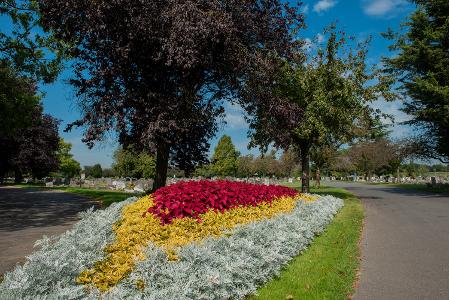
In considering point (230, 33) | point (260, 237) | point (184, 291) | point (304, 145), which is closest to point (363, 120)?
point (304, 145)

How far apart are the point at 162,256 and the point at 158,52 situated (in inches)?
431

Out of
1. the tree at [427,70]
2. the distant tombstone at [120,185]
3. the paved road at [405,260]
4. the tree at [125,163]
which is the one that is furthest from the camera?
the tree at [125,163]

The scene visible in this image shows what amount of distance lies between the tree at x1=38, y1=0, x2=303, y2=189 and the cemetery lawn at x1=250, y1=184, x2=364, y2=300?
24.8 feet

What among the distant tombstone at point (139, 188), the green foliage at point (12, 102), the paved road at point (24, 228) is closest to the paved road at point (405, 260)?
the paved road at point (24, 228)

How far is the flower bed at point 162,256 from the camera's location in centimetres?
420

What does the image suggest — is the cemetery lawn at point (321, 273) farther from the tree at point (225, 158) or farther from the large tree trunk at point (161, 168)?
the tree at point (225, 158)

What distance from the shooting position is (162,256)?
4.96 metres

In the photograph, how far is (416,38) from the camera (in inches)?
1232

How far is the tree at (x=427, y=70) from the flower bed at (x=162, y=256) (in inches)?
993

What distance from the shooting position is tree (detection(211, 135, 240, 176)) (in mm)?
86562

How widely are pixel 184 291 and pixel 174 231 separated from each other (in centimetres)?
252

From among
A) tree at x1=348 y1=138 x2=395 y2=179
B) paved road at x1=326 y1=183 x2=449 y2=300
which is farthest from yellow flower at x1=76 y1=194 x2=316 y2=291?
tree at x1=348 y1=138 x2=395 y2=179

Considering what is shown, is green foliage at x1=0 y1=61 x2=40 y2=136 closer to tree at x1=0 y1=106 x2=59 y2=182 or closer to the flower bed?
the flower bed

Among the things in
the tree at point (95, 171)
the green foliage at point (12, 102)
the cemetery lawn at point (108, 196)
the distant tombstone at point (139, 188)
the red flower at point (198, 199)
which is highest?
the green foliage at point (12, 102)
